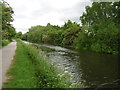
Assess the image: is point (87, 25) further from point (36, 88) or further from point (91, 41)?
point (36, 88)

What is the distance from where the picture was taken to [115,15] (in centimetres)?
3422

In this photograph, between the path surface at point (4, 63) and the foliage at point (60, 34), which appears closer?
the path surface at point (4, 63)

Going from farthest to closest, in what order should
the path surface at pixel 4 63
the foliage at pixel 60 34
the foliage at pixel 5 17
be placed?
the foliage at pixel 60 34 < the foliage at pixel 5 17 < the path surface at pixel 4 63

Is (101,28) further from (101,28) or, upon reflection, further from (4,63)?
(4,63)

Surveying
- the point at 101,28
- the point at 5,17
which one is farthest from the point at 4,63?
the point at 101,28

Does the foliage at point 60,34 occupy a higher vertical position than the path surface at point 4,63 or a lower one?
higher

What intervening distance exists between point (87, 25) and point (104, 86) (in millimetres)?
29762

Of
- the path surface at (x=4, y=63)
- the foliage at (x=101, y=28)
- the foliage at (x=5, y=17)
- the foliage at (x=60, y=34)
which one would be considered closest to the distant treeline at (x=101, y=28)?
the foliage at (x=101, y=28)

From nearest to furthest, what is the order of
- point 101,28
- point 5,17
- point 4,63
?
point 4,63 → point 5,17 → point 101,28

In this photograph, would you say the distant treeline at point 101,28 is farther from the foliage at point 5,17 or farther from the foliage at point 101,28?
the foliage at point 5,17

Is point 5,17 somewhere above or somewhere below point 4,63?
above

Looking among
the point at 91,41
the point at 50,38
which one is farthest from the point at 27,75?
the point at 50,38

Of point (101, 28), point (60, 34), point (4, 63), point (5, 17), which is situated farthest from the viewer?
point (60, 34)

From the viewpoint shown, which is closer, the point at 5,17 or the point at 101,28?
the point at 5,17
